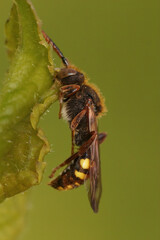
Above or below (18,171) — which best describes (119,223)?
above

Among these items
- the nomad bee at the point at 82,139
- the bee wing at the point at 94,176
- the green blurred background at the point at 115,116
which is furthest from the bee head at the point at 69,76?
the green blurred background at the point at 115,116

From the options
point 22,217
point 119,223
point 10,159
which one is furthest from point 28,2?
point 119,223

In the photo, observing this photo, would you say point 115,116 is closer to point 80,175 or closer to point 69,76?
point 80,175

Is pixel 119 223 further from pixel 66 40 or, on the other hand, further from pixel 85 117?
pixel 85 117

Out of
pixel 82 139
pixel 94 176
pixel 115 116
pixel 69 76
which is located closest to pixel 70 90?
pixel 69 76

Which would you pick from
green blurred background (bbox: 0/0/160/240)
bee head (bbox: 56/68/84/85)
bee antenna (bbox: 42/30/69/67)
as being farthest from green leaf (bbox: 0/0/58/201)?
green blurred background (bbox: 0/0/160/240)

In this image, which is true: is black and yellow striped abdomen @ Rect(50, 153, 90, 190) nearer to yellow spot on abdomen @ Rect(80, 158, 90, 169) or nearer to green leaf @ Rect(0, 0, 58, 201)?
yellow spot on abdomen @ Rect(80, 158, 90, 169)

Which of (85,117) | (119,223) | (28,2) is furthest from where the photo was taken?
(119,223)
